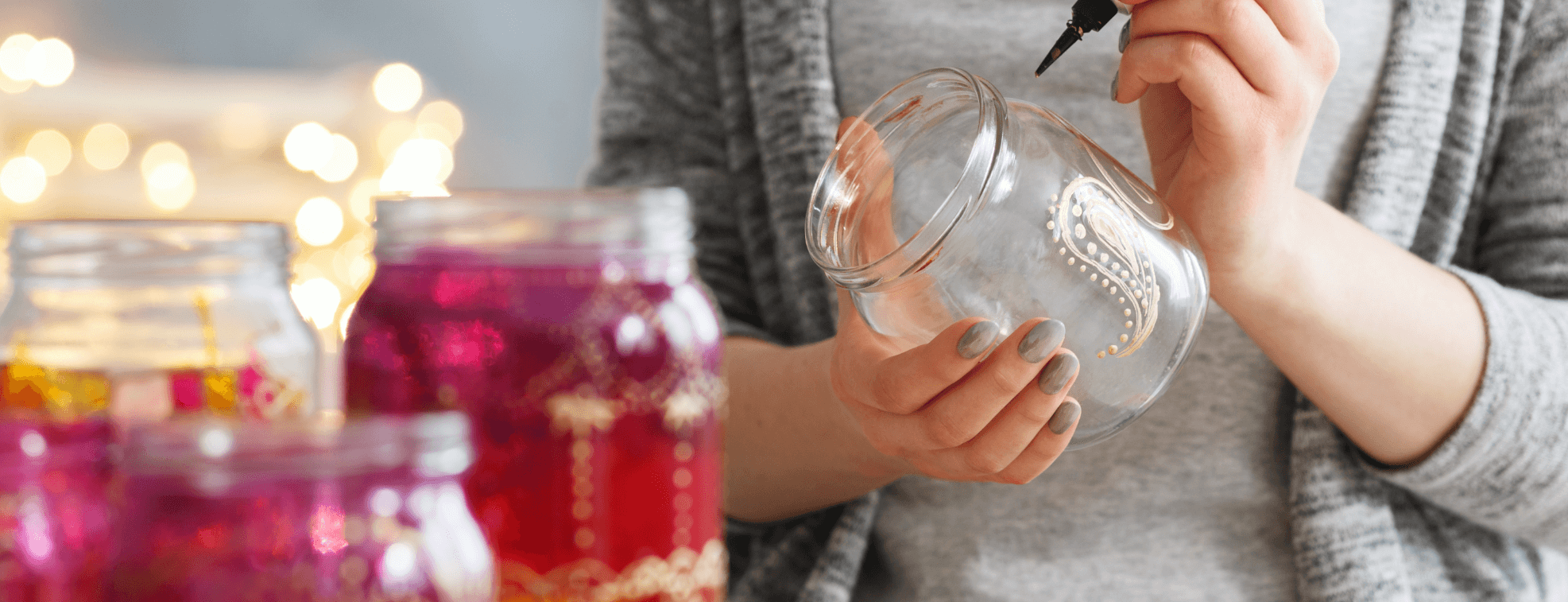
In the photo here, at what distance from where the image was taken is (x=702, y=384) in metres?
0.27

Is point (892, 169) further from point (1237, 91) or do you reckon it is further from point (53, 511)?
point (53, 511)

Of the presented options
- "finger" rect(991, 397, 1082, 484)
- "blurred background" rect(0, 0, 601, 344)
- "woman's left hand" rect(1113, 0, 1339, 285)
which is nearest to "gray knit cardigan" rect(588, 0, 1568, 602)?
"woman's left hand" rect(1113, 0, 1339, 285)

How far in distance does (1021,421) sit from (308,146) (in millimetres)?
1435

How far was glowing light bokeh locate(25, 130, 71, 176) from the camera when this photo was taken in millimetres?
1383

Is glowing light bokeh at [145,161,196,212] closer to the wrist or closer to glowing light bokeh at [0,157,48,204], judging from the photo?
glowing light bokeh at [0,157,48,204]

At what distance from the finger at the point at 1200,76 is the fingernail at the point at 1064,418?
13 cm

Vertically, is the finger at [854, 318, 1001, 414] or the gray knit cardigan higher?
the finger at [854, 318, 1001, 414]

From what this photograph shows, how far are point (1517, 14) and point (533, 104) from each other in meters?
1.67

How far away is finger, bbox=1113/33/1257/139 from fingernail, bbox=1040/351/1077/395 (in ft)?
0.41

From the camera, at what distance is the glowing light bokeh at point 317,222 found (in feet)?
4.92

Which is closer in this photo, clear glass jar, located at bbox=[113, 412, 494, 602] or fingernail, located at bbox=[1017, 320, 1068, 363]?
clear glass jar, located at bbox=[113, 412, 494, 602]

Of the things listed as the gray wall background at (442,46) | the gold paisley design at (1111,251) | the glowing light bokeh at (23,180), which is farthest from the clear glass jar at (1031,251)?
the gray wall background at (442,46)

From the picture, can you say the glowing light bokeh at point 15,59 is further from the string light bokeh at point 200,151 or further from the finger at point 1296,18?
the finger at point 1296,18

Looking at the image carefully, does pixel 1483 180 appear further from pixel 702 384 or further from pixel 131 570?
pixel 131 570
